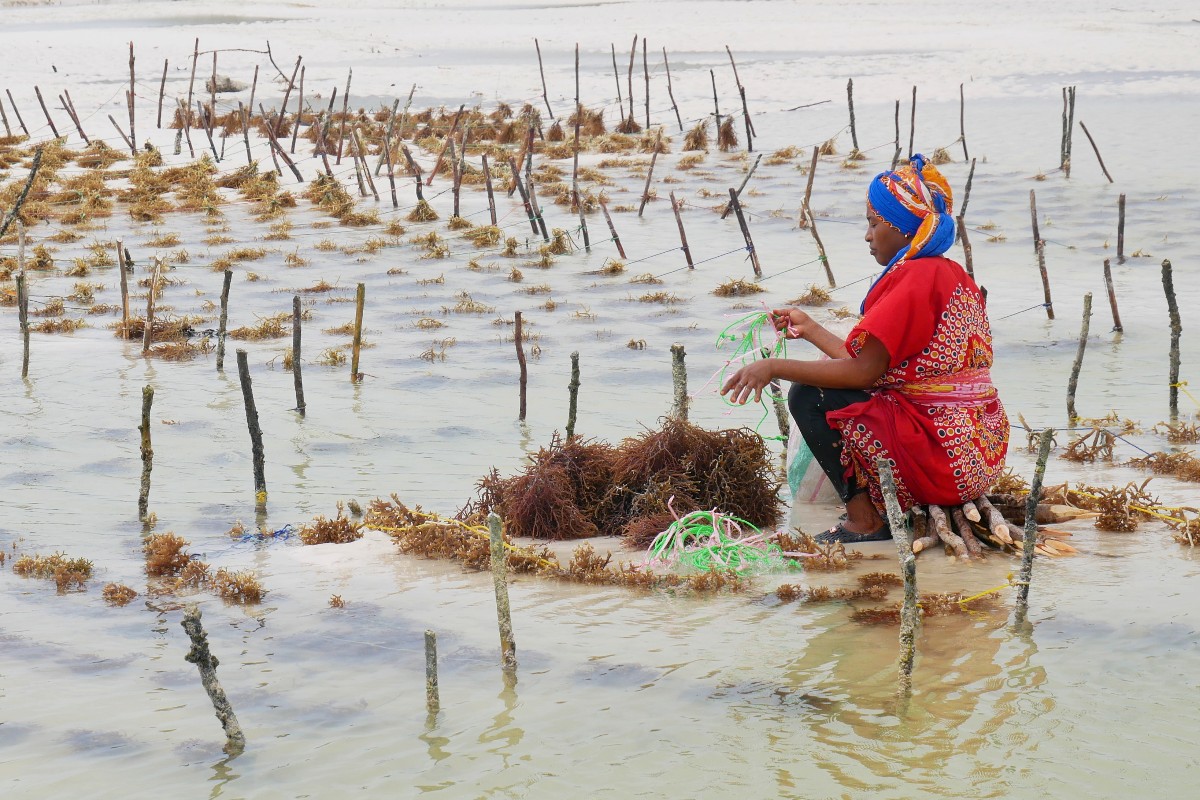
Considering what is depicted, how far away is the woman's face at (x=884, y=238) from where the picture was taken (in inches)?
162

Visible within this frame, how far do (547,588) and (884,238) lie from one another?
1612 millimetres

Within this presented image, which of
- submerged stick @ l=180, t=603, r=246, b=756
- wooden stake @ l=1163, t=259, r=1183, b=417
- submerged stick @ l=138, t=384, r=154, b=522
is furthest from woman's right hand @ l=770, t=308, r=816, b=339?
wooden stake @ l=1163, t=259, r=1183, b=417

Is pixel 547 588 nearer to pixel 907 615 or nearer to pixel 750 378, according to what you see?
pixel 750 378

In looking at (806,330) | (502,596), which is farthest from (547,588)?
(806,330)

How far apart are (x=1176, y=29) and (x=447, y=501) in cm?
3450

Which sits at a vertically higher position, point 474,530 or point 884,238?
point 884,238

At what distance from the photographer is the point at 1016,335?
8656 mm

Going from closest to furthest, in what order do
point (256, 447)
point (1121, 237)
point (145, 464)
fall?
point (145, 464) < point (256, 447) < point (1121, 237)

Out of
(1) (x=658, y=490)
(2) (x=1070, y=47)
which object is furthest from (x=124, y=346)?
(2) (x=1070, y=47)

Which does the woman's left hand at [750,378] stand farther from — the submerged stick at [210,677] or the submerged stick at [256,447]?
the submerged stick at [256,447]

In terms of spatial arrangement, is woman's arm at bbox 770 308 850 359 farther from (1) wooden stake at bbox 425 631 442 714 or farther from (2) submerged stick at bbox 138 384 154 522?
(2) submerged stick at bbox 138 384 154 522

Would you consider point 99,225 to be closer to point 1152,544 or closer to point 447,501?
point 447,501

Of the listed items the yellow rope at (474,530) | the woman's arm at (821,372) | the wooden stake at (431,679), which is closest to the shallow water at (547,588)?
the wooden stake at (431,679)

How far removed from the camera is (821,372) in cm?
407
